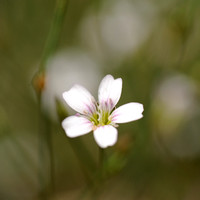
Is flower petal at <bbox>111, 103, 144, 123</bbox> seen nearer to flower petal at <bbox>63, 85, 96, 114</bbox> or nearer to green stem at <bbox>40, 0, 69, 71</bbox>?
flower petal at <bbox>63, 85, 96, 114</bbox>

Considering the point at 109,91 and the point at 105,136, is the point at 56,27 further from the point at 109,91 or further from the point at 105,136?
the point at 105,136

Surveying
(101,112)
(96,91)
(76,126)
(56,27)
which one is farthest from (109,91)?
(96,91)

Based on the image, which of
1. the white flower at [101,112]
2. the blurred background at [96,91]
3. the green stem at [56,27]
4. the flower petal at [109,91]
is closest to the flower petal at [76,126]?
the white flower at [101,112]

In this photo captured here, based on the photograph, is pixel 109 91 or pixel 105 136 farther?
pixel 109 91

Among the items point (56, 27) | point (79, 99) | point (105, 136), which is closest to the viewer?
point (105, 136)

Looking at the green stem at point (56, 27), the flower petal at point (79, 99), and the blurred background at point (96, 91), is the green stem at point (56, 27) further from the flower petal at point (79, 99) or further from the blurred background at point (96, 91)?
the blurred background at point (96, 91)

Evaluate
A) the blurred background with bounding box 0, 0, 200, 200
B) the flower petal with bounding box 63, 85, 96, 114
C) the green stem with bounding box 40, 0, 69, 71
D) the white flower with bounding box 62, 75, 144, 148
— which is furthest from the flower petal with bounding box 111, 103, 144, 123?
the blurred background with bounding box 0, 0, 200, 200

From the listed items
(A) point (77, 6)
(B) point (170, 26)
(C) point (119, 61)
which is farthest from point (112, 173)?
(A) point (77, 6)
